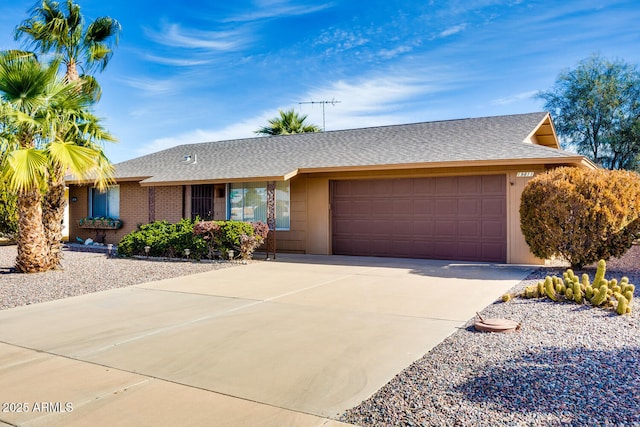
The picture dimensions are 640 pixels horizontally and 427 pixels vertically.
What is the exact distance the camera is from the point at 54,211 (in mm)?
11477

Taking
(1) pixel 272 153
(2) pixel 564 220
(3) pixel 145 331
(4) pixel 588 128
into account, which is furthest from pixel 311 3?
(4) pixel 588 128

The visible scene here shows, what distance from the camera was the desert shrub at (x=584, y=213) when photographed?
9.58m

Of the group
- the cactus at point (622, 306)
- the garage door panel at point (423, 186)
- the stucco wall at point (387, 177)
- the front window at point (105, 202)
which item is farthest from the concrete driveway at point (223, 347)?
the front window at point (105, 202)

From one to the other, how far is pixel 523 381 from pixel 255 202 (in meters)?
12.7

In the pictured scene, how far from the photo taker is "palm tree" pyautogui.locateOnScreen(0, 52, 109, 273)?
31.3 ft

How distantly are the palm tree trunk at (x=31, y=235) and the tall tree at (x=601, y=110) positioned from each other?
2334cm

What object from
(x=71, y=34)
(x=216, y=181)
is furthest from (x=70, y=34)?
(x=216, y=181)

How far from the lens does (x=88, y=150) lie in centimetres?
1040

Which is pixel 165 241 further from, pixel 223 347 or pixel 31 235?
pixel 223 347

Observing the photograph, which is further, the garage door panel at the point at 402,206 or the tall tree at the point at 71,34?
the tall tree at the point at 71,34

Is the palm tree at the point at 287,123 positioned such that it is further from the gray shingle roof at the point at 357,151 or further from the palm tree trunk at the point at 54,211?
the palm tree trunk at the point at 54,211

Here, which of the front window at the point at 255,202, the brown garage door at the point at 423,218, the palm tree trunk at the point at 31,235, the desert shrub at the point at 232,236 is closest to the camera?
the palm tree trunk at the point at 31,235

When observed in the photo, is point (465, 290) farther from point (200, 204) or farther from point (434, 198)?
point (200, 204)

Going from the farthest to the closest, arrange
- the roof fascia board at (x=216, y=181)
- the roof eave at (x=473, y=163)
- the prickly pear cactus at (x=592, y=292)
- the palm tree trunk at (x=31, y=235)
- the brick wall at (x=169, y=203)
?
the brick wall at (x=169, y=203) < the roof fascia board at (x=216, y=181) < the roof eave at (x=473, y=163) < the palm tree trunk at (x=31, y=235) < the prickly pear cactus at (x=592, y=292)
